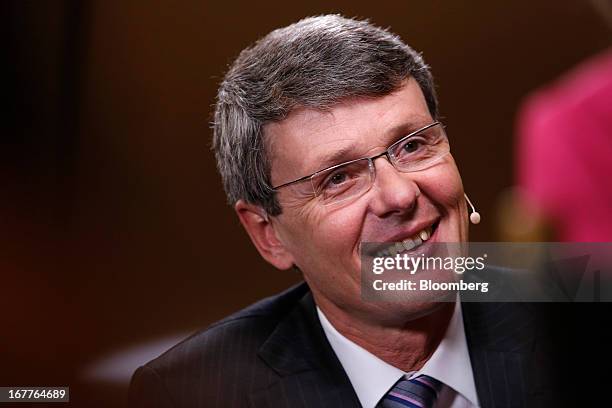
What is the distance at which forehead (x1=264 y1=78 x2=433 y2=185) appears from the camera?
41.2 inches

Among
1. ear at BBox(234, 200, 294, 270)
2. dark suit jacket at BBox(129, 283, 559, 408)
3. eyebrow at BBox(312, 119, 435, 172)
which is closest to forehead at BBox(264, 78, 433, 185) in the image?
eyebrow at BBox(312, 119, 435, 172)

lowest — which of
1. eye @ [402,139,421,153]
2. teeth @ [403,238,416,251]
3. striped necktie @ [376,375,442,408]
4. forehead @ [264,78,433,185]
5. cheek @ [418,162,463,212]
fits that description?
striped necktie @ [376,375,442,408]

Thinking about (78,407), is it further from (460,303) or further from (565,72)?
(565,72)

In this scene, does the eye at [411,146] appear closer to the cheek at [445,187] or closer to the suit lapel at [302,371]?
the cheek at [445,187]

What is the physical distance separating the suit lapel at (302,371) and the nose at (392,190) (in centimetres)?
23

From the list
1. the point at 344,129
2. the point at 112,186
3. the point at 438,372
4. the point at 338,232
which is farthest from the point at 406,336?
the point at 112,186

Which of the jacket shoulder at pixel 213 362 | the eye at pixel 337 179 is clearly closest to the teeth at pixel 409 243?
the eye at pixel 337 179

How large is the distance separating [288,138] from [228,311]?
0.89 ft

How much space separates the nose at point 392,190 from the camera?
3.40 ft

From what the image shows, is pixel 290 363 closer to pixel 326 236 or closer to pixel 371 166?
pixel 326 236

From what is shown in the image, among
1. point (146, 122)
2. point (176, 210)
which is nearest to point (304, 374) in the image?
point (176, 210)

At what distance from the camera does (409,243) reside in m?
1.07

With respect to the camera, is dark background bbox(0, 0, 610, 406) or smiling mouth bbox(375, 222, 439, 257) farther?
dark background bbox(0, 0, 610, 406)

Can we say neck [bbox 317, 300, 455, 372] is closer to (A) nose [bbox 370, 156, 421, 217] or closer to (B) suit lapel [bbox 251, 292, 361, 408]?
(B) suit lapel [bbox 251, 292, 361, 408]
